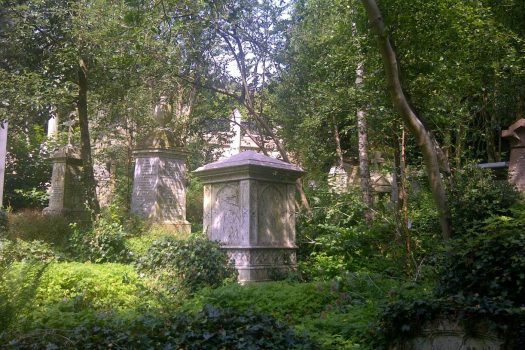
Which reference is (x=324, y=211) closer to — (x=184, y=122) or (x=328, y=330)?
(x=328, y=330)

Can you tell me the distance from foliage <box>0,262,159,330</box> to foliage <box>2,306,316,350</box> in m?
1.21

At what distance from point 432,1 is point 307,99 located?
9.40 metres

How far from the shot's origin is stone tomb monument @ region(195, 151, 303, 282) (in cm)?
998

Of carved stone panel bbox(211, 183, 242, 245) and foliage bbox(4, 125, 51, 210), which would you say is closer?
carved stone panel bbox(211, 183, 242, 245)

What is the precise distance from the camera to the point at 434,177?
7535 mm

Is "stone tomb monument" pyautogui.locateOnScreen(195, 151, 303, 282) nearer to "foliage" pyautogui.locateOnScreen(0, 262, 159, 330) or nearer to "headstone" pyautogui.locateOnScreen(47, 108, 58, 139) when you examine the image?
"foliage" pyautogui.locateOnScreen(0, 262, 159, 330)

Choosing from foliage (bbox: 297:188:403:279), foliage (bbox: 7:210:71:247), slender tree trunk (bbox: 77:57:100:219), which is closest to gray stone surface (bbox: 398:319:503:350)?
foliage (bbox: 297:188:403:279)

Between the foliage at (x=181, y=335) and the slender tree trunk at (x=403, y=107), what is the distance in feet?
13.1

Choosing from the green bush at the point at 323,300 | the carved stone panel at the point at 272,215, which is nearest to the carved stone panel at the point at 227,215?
the carved stone panel at the point at 272,215

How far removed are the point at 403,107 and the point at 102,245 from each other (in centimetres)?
727

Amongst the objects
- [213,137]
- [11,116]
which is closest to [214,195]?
[11,116]

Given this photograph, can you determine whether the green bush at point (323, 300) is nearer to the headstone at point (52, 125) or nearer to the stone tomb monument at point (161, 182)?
the stone tomb monument at point (161, 182)

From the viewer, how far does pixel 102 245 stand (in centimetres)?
1128

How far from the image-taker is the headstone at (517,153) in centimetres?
1256
